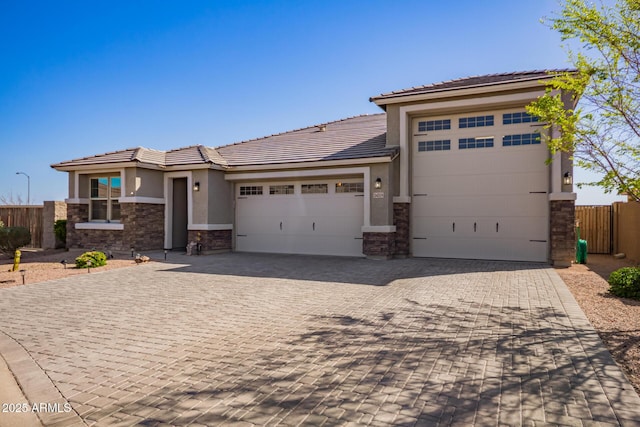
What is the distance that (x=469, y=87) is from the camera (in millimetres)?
12281

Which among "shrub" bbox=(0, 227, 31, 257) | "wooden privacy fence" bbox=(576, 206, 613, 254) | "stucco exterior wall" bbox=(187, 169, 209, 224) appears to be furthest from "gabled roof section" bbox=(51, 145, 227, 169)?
"wooden privacy fence" bbox=(576, 206, 613, 254)

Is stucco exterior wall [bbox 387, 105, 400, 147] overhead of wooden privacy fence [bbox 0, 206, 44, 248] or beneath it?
overhead

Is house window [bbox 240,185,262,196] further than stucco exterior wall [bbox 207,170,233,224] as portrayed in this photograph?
Yes

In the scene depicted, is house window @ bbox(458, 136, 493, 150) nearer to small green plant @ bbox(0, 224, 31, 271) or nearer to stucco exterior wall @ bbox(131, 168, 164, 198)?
stucco exterior wall @ bbox(131, 168, 164, 198)

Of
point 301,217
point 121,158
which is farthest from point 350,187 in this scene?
point 121,158

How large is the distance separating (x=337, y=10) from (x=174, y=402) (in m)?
10.1

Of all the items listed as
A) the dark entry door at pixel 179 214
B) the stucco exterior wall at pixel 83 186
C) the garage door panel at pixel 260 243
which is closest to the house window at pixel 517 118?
the garage door panel at pixel 260 243

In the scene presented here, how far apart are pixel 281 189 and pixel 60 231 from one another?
9573mm

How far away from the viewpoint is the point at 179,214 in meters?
16.2

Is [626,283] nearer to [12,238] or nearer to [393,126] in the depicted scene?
[393,126]

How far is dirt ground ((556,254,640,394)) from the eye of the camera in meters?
4.19

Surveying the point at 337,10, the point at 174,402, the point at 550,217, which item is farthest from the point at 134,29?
the point at 550,217

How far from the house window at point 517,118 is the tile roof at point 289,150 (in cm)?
371

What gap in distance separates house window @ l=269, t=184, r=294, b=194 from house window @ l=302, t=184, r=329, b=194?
0.57 metres
